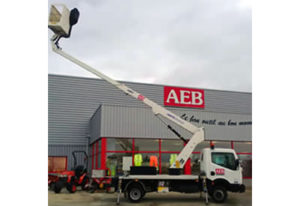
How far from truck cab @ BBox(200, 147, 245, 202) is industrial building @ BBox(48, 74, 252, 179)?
334 centimetres

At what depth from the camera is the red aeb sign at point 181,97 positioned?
2345cm

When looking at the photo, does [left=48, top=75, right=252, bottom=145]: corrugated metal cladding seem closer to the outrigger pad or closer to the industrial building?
the industrial building

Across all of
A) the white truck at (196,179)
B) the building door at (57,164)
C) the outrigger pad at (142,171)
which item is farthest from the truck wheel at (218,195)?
the building door at (57,164)

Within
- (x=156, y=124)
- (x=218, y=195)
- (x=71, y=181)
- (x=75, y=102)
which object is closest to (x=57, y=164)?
(x=75, y=102)

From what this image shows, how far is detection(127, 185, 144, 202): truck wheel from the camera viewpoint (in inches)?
446

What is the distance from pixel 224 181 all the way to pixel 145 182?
116 inches

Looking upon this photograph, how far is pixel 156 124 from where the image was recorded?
18328mm

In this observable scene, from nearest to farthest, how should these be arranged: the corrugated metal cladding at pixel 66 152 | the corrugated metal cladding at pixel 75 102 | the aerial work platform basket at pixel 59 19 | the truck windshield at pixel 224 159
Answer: the aerial work platform basket at pixel 59 19, the truck windshield at pixel 224 159, the corrugated metal cladding at pixel 66 152, the corrugated metal cladding at pixel 75 102

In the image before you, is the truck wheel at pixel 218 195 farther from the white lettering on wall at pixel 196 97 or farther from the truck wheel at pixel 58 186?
the white lettering on wall at pixel 196 97

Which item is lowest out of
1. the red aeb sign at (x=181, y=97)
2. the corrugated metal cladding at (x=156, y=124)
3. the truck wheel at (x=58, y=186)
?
the truck wheel at (x=58, y=186)

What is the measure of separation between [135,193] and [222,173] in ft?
10.9

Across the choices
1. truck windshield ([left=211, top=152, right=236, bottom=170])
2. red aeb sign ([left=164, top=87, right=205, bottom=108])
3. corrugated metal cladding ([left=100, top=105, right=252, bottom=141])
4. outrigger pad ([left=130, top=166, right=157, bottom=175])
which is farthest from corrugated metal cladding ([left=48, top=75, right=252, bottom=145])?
outrigger pad ([left=130, top=166, right=157, bottom=175])

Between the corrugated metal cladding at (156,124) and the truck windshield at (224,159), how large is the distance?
690cm
